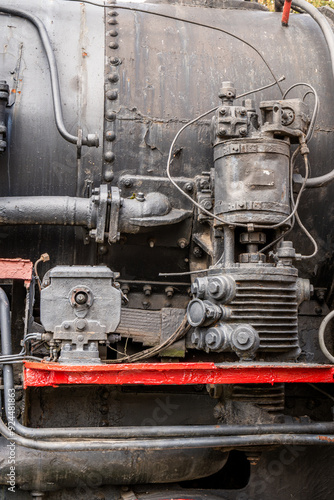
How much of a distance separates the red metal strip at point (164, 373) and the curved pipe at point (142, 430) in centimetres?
18

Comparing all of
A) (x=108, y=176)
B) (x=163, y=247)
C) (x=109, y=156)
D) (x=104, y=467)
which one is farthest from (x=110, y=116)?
(x=104, y=467)

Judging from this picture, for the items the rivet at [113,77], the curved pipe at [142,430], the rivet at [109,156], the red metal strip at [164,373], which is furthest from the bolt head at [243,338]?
the rivet at [113,77]

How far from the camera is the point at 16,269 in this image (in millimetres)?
2916

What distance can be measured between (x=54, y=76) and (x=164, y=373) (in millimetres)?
1617

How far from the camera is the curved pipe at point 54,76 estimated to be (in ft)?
9.64

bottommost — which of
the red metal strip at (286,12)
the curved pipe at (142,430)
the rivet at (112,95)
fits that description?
the curved pipe at (142,430)

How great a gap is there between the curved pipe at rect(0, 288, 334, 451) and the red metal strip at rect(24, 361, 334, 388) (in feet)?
0.60

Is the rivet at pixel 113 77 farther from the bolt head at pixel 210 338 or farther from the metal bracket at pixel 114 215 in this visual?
the bolt head at pixel 210 338

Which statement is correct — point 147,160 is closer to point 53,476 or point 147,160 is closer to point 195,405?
point 195,405

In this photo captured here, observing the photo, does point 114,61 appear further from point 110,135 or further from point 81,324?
point 81,324

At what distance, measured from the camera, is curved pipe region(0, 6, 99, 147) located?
294 cm

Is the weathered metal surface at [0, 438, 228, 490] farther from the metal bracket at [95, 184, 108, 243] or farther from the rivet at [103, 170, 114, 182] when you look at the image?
the rivet at [103, 170, 114, 182]

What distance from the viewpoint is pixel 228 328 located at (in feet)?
9.41

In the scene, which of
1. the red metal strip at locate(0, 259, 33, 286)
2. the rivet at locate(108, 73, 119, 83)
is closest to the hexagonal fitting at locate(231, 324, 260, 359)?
the red metal strip at locate(0, 259, 33, 286)
